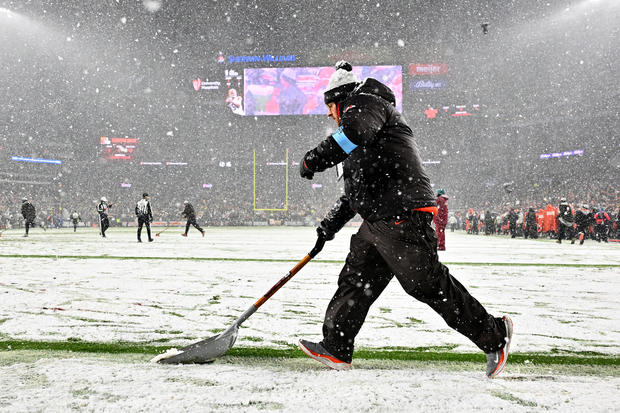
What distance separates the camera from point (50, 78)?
4638 cm

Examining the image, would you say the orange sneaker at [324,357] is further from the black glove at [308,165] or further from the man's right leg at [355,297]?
the black glove at [308,165]

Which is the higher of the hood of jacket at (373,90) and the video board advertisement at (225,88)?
the video board advertisement at (225,88)

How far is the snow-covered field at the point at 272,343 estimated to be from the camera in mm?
1708

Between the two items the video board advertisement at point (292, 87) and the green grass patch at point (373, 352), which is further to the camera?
the video board advertisement at point (292, 87)

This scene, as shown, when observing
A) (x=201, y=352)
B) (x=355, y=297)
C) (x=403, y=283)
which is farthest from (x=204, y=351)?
(x=403, y=283)

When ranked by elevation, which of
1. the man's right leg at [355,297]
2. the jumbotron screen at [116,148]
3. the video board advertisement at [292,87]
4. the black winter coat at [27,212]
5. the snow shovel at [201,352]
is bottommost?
the snow shovel at [201,352]

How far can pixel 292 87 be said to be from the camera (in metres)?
42.1

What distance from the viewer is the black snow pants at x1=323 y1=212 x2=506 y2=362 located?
196 cm

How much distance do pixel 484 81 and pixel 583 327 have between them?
167ft

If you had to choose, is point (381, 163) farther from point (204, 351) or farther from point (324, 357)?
point (204, 351)

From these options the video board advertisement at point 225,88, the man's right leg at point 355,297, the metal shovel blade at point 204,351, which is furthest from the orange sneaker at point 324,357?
the video board advertisement at point 225,88

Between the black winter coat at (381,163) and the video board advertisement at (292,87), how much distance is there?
3996cm

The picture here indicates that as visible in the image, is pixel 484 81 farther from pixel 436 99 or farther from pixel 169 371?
pixel 169 371

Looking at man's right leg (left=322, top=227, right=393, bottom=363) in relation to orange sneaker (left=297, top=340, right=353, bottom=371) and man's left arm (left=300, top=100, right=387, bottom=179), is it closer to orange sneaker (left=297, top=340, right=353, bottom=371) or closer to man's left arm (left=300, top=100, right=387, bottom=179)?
orange sneaker (left=297, top=340, right=353, bottom=371)
